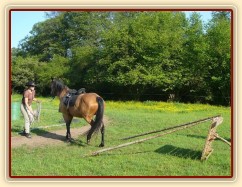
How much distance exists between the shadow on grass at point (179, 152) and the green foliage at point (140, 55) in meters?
16.6

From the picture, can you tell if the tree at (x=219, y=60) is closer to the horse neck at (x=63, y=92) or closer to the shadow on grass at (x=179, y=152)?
the horse neck at (x=63, y=92)

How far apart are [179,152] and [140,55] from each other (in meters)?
22.5

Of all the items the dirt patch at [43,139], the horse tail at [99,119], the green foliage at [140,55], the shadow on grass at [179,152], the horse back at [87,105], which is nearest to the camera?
the shadow on grass at [179,152]

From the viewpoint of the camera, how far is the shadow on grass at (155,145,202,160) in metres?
8.12

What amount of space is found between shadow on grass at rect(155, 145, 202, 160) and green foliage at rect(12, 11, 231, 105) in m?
16.6

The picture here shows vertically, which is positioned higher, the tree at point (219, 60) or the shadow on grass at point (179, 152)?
the tree at point (219, 60)

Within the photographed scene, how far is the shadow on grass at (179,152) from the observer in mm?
8125

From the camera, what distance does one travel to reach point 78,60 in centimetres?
3212

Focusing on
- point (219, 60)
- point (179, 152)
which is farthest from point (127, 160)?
point (219, 60)

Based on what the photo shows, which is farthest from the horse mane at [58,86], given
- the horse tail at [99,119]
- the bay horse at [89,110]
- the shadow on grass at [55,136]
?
the horse tail at [99,119]

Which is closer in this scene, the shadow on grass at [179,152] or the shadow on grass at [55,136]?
the shadow on grass at [179,152]

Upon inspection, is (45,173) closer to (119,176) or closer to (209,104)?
(119,176)

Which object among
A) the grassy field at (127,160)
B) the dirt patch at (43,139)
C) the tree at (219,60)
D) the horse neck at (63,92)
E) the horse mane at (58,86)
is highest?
the tree at (219,60)

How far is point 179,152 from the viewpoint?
8523mm
